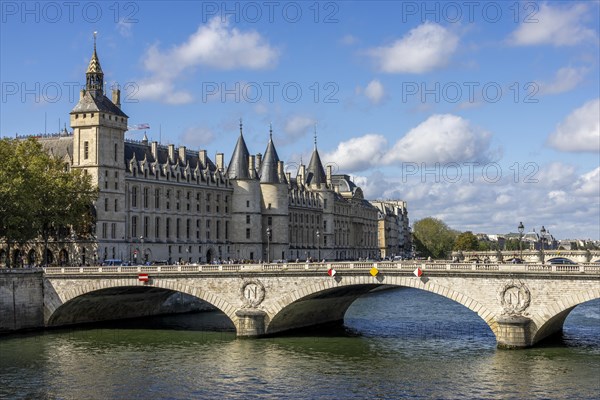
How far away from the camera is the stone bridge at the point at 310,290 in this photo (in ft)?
198

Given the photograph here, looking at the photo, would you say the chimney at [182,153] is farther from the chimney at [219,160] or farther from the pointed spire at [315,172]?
the pointed spire at [315,172]

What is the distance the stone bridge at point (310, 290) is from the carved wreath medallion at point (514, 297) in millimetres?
67

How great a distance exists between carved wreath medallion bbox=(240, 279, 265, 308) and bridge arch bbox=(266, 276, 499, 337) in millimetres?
1415

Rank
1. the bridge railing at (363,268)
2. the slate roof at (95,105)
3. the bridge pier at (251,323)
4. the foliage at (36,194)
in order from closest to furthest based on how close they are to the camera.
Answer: the bridge railing at (363,268), the bridge pier at (251,323), the foliage at (36,194), the slate roof at (95,105)

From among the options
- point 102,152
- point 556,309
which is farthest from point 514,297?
point 102,152

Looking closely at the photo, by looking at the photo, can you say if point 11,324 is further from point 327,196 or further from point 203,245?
point 327,196

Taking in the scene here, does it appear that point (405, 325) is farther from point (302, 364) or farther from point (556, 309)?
point (302, 364)

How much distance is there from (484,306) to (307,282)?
14020mm

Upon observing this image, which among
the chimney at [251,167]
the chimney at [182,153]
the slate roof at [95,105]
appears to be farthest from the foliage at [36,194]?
the chimney at [251,167]

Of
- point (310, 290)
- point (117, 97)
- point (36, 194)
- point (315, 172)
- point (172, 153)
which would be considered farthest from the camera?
point (315, 172)

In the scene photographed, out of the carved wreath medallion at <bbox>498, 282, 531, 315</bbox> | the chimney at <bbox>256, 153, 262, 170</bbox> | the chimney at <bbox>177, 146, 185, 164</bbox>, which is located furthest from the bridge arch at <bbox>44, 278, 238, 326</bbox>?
the chimney at <bbox>256, 153, 262, 170</bbox>

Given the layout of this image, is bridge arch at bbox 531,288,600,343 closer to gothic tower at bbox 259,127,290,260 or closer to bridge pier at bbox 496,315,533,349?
bridge pier at bbox 496,315,533,349

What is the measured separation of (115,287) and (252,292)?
13.2 metres

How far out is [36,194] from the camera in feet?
292
